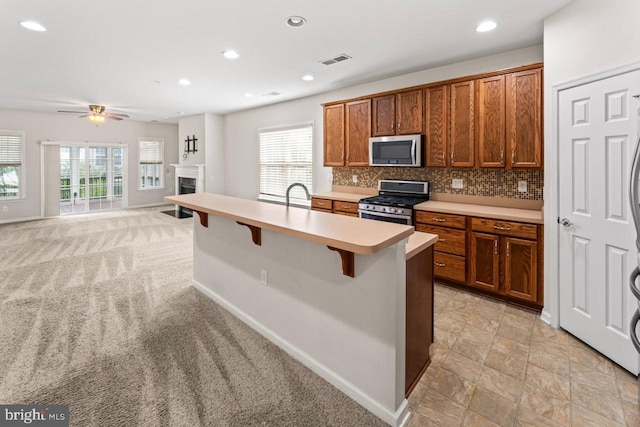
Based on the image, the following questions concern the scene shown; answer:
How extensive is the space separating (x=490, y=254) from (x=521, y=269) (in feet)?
0.98

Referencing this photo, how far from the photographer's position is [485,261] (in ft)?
11.0

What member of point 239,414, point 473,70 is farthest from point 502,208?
point 239,414

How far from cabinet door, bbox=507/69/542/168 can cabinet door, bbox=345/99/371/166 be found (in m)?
1.81

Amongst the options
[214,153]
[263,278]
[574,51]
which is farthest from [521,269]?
[214,153]

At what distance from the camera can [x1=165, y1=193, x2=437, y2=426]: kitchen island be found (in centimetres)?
172

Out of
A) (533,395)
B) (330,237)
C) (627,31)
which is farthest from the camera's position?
(627,31)

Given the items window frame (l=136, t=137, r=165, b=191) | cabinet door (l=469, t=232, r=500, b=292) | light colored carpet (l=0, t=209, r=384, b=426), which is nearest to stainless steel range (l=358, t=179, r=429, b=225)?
cabinet door (l=469, t=232, r=500, b=292)

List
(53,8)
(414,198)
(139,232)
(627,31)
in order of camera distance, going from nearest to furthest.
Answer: (627,31) < (53,8) < (414,198) < (139,232)

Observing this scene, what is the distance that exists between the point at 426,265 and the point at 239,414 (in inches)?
56.1

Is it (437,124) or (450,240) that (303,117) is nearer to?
(437,124)

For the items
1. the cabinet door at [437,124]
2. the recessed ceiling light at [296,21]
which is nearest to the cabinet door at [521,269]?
the cabinet door at [437,124]

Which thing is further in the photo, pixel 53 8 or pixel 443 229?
pixel 443 229

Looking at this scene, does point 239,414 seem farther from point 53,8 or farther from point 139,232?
point 139,232

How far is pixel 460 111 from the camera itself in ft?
12.2
